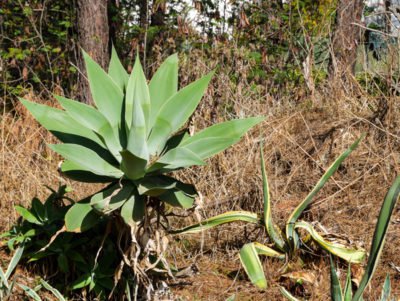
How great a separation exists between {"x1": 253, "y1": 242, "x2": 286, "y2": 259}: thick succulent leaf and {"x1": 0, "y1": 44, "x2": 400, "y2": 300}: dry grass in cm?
7

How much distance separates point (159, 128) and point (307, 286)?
1.33 metres

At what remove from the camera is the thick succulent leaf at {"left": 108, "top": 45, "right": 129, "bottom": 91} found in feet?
11.3

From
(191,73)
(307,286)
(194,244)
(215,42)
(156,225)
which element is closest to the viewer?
(156,225)

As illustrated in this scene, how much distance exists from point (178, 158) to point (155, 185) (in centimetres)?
19

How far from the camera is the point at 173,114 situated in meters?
3.30

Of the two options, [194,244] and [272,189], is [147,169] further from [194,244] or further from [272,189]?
[272,189]

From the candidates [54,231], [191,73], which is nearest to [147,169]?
[54,231]

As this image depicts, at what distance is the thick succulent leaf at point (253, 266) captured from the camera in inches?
143

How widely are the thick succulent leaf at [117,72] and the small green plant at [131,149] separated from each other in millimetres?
153

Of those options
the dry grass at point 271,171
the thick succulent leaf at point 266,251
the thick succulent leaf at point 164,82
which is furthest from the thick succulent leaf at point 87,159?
the thick succulent leaf at point 266,251

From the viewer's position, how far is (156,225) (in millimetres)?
3459

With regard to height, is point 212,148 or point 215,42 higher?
point 215,42

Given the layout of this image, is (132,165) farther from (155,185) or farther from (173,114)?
(173,114)

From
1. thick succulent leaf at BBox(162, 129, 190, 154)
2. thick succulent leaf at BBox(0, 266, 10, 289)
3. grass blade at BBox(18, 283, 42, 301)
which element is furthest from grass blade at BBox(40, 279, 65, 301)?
thick succulent leaf at BBox(162, 129, 190, 154)
